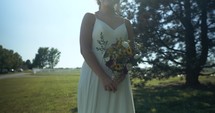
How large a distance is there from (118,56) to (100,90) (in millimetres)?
371

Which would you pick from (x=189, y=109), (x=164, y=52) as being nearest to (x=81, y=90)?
(x=189, y=109)

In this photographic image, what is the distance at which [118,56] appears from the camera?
3.09 m

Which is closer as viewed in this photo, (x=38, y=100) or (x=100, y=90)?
(x=100, y=90)

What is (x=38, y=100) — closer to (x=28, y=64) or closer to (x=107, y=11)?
(x=107, y=11)

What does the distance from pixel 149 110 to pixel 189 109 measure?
1341 mm

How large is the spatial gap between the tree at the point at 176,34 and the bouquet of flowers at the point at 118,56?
16090 millimetres

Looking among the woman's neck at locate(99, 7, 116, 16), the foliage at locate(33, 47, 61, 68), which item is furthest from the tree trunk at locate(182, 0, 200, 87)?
the foliage at locate(33, 47, 61, 68)

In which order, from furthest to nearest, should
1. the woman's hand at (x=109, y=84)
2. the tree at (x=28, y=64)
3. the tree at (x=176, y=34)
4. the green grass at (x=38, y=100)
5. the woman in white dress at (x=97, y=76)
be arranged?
the tree at (x=28, y=64), the tree at (x=176, y=34), the green grass at (x=38, y=100), the woman in white dress at (x=97, y=76), the woman's hand at (x=109, y=84)

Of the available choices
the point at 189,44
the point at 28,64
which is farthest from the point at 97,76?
the point at 28,64

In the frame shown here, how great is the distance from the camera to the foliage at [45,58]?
11371 cm

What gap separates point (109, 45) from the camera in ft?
10.3

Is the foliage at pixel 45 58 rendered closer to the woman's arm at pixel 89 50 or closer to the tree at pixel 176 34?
the tree at pixel 176 34

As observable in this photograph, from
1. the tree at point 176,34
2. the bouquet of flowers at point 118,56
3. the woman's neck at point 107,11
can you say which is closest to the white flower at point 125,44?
the bouquet of flowers at point 118,56

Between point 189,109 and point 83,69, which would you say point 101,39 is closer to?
point 83,69
